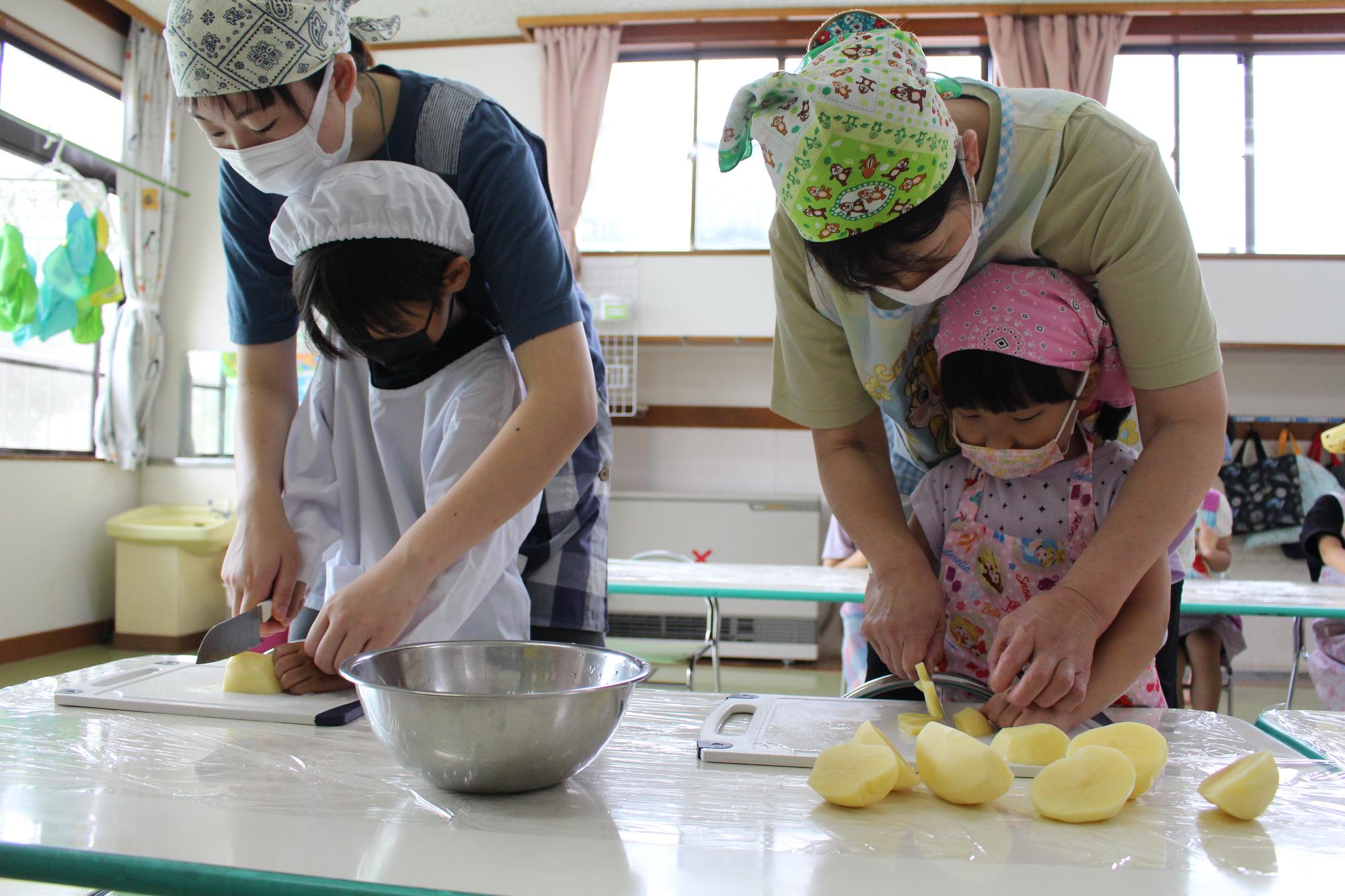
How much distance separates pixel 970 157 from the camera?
0.97 metres

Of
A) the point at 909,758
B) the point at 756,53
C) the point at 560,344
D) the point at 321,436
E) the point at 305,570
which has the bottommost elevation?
the point at 909,758

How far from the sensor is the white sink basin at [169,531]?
175 inches

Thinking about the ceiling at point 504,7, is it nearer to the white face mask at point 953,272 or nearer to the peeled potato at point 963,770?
the white face mask at point 953,272

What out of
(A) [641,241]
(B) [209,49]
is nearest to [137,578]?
(A) [641,241]

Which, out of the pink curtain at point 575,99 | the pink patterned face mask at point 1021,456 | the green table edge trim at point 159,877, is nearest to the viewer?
the green table edge trim at point 159,877

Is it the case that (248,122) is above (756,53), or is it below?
below

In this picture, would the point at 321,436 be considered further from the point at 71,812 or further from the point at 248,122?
the point at 71,812

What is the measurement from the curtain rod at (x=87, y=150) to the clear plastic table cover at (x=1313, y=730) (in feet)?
14.9

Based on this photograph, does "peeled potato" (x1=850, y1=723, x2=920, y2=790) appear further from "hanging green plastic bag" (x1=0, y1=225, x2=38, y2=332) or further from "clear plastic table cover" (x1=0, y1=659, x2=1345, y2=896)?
"hanging green plastic bag" (x1=0, y1=225, x2=38, y2=332)

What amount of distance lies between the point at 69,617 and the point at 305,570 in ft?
13.8

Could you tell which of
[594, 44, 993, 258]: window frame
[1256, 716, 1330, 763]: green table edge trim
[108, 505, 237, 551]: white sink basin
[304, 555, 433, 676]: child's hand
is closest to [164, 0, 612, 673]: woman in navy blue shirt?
[304, 555, 433, 676]: child's hand

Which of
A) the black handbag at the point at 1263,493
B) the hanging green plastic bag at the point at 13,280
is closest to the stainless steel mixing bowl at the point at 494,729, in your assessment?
the hanging green plastic bag at the point at 13,280

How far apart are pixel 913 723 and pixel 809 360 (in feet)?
1.57

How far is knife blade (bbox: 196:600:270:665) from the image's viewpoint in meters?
1.07
